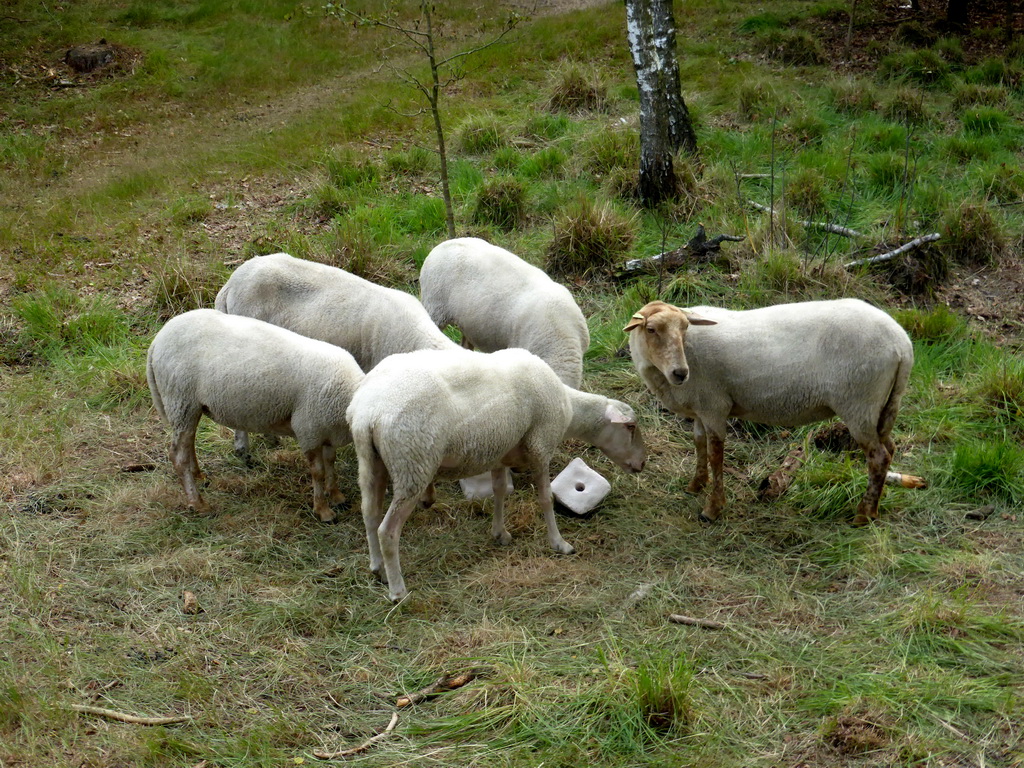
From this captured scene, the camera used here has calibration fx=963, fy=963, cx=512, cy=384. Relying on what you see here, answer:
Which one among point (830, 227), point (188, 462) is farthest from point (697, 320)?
point (830, 227)

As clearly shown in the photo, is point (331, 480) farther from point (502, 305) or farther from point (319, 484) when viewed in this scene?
point (502, 305)

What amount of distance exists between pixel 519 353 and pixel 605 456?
4.11 ft

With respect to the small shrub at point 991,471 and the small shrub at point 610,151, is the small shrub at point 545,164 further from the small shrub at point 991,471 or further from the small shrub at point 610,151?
the small shrub at point 991,471

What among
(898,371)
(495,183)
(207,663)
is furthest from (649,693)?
(495,183)

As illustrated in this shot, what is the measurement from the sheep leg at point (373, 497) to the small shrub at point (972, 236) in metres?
5.73

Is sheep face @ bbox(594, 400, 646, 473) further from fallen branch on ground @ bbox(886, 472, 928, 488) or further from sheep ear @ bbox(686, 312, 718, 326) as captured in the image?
fallen branch on ground @ bbox(886, 472, 928, 488)

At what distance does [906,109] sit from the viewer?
1112 cm

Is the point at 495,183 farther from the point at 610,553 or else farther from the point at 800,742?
the point at 800,742

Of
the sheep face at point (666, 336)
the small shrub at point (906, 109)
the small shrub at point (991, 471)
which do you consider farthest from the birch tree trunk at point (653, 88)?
the small shrub at point (991, 471)

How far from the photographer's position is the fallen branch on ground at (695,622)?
4.66 m

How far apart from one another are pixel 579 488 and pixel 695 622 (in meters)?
1.49

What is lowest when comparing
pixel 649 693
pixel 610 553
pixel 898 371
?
pixel 610 553

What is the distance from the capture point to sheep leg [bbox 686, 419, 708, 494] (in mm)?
5969

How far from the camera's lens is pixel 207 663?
4.53 m
